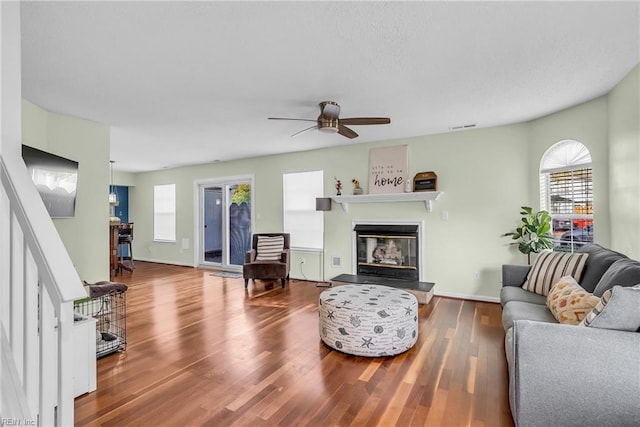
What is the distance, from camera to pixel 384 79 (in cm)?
283

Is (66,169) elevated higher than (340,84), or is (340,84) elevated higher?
(340,84)

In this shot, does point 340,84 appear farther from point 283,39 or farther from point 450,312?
point 450,312

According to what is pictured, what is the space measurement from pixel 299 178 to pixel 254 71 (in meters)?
3.46

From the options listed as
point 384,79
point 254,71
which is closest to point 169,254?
point 254,71

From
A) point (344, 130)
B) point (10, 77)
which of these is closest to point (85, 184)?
point (10, 77)

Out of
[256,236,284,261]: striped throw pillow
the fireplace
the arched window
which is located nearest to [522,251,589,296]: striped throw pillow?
the arched window

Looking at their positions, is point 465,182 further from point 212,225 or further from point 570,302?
point 212,225

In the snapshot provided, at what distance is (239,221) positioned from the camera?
7.03m

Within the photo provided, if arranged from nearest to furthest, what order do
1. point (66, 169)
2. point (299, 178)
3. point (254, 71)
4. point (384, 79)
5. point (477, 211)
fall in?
1. point (254, 71)
2. point (384, 79)
3. point (66, 169)
4. point (477, 211)
5. point (299, 178)

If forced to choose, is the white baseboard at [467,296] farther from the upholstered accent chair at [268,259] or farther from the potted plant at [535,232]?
the upholstered accent chair at [268,259]

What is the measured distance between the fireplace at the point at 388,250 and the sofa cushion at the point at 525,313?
6.97 ft

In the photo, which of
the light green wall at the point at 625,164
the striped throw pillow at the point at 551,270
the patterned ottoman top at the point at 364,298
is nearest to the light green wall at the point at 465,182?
the light green wall at the point at 625,164

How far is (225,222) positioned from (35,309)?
6143mm

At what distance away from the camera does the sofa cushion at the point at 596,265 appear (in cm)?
245
